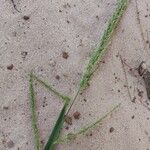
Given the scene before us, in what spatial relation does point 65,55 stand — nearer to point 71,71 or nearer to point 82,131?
point 71,71

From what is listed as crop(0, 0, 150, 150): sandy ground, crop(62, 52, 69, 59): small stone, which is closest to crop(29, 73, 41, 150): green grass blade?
crop(0, 0, 150, 150): sandy ground

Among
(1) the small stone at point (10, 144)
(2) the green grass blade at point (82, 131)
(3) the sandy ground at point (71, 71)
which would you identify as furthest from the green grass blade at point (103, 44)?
(1) the small stone at point (10, 144)

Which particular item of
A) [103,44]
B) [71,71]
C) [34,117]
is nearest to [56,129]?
[34,117]

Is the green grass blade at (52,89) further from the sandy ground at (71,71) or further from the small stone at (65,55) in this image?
the small stone at (65,55)

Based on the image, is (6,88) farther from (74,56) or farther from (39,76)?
(74,56)

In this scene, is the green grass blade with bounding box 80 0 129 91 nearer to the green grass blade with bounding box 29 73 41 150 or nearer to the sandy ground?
the sandy ground

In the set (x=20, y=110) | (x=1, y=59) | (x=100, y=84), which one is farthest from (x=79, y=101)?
(x=1, y=59)

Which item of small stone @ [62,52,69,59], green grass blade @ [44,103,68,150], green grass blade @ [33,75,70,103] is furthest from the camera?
small stone @ [62,52,69,59]
